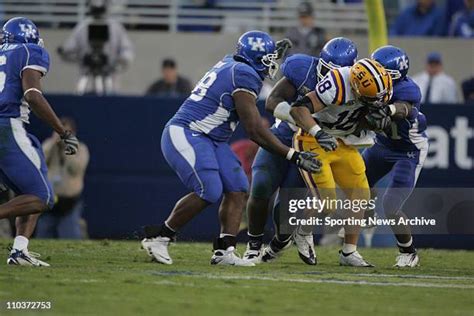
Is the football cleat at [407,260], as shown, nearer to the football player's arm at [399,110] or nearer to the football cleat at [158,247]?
the football player's arm at [399,110]

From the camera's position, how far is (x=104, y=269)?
26.6 feet

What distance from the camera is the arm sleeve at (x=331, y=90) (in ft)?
28.2

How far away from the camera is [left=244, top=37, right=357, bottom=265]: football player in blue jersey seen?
29.6ft

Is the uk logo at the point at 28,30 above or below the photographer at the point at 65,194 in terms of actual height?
above

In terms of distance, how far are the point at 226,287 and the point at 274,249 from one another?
6.61ft

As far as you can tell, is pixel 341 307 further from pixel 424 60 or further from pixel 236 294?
pixel 424 60

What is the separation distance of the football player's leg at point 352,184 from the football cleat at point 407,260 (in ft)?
0.87

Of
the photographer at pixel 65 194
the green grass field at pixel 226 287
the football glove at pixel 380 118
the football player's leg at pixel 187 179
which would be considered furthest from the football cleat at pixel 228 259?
the photographer at pixel 65 194

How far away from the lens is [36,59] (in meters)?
8.18

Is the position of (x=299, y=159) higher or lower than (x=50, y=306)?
higher

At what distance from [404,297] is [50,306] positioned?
211 centimetres

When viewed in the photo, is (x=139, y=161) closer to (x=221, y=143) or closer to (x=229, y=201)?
Result: (x=221, y=143)

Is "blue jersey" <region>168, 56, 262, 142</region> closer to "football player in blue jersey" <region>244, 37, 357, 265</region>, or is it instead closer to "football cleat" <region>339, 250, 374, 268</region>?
"football player in blue jersey" <region>244, 37, 357, 265</region>

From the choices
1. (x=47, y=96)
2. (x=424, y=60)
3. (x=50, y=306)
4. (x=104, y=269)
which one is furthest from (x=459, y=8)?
(x=50, y=306)
